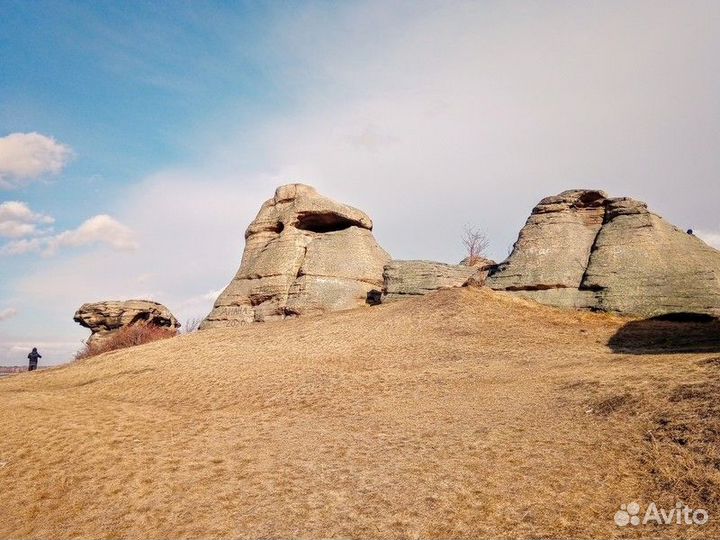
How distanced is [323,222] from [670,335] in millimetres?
23090

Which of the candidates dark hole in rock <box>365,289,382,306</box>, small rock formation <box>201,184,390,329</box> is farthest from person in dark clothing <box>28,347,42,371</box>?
dark hole in rock <box>365,289,382,306</box>

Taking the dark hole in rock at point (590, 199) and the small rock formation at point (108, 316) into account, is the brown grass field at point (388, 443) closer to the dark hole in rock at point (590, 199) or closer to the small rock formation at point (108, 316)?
the dark hole in rock at point (590, 199)

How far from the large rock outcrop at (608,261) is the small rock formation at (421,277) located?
7.80ft

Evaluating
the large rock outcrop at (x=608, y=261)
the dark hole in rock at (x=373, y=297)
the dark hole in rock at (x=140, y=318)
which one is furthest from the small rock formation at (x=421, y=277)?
the dark hole in rock at (x=140, y=318)

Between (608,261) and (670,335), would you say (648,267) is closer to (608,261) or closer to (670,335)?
(608,261)

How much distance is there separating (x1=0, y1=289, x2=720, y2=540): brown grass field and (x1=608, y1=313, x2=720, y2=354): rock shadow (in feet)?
0.50

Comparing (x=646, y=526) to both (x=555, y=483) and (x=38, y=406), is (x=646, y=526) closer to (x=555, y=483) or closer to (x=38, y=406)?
(x=555, y=483)

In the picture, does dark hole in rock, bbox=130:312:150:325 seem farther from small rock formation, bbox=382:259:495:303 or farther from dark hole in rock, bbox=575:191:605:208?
dark hole in rock, bbox=575:191:605:208

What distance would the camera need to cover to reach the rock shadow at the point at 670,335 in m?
15.5

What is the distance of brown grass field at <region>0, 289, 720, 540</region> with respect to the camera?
262 inches

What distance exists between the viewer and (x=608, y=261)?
23719 mm

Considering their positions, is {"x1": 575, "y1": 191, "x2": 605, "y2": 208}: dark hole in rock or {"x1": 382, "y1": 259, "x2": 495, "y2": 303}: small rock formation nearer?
{"x1": 575, "y1": 191, "x2": 605, "y2": 208}: dark hole in rock

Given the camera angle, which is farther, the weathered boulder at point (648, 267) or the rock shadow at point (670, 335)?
the weathered boulder at point (648, 267)

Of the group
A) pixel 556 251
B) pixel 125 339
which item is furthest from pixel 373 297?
pixel 125 339
